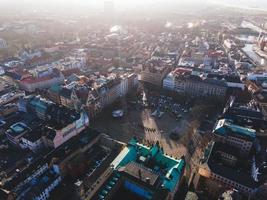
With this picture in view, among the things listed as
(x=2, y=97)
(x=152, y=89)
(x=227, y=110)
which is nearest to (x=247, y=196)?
(x=227, y=110)

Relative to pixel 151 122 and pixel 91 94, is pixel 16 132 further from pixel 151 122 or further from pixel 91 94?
pixel 151 122

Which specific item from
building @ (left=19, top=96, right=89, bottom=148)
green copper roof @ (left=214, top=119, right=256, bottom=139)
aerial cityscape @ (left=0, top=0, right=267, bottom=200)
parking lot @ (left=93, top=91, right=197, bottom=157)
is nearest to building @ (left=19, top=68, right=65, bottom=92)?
aerial cityscape @ (left=0, top=0, right=267, bottom=200)

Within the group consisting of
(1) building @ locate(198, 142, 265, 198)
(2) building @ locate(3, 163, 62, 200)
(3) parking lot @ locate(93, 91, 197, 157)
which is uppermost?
(1) building @ locate(198, 142, 265, 198)

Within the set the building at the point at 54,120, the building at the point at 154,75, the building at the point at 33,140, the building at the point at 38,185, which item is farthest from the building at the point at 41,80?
the building at the point at 38,185

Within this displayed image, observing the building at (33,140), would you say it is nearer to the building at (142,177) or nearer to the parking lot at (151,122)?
Result: the parking lot at (151,122)

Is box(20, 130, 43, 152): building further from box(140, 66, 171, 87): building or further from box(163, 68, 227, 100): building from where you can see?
box(163, 68, 227, 100): building

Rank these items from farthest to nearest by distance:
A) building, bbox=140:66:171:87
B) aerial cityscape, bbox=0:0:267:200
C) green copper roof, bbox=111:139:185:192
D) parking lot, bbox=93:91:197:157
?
building, bbox=140:66:171:87 < parking lot, bbox=93:91:197:157 < aerial cityscape, bbox=0:0:267:200 < green copper roof, bbox=111:139:185:192

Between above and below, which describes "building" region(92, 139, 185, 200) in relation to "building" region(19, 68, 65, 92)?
above
